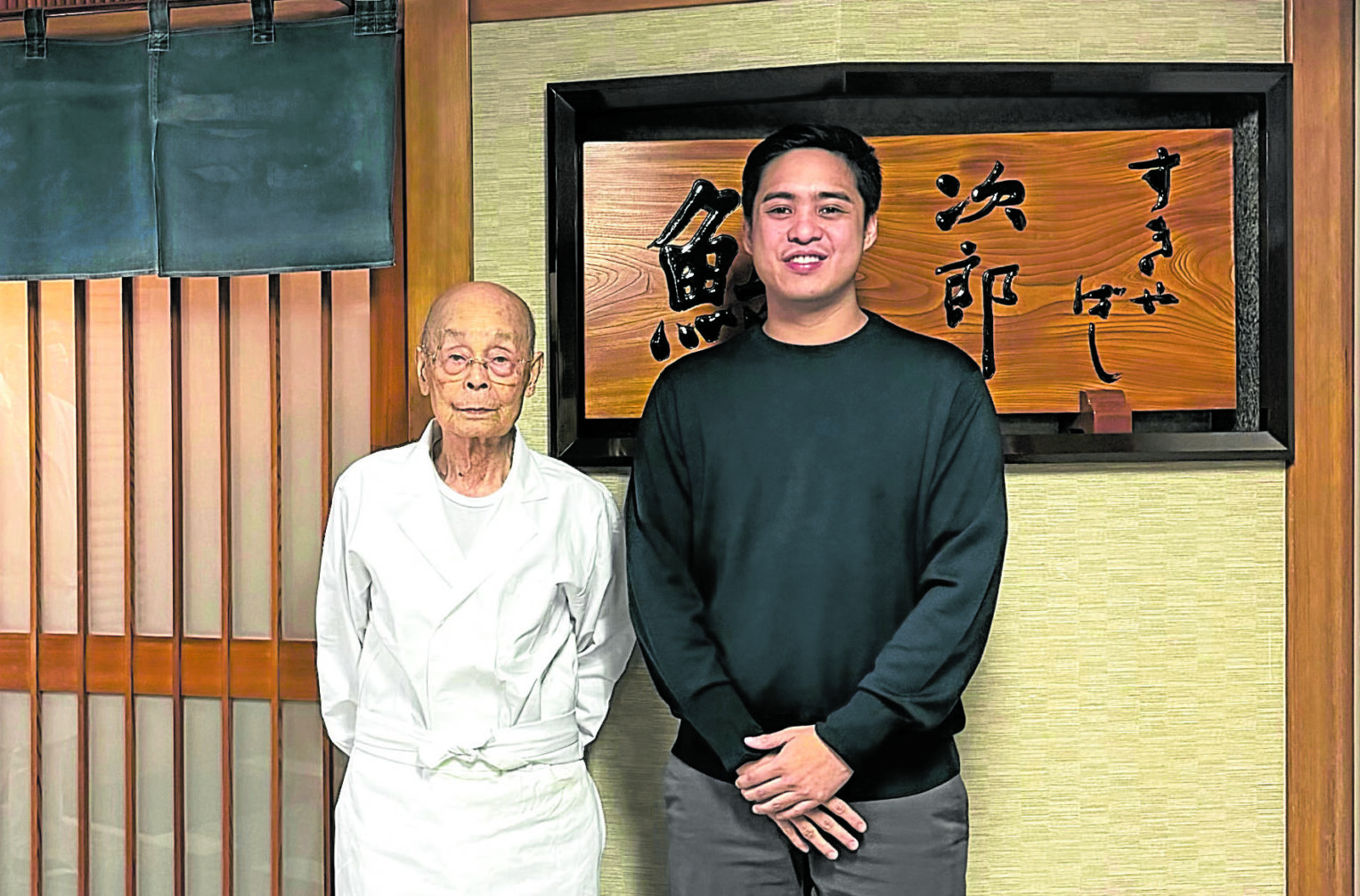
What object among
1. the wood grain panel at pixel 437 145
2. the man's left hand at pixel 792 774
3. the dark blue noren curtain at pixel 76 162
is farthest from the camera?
the dark blue noren curtain at pixel 76 162

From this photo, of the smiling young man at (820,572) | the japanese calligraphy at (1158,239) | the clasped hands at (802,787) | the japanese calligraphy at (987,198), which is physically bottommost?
the clasped hands at (802,787)

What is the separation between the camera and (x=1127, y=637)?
2.39 meters

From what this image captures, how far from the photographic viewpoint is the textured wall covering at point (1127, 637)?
7.80ft

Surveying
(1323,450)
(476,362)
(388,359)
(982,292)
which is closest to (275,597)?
(388,359)

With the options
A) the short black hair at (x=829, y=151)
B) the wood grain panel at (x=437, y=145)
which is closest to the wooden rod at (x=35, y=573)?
the wood grain panel at (x=437, y=145)

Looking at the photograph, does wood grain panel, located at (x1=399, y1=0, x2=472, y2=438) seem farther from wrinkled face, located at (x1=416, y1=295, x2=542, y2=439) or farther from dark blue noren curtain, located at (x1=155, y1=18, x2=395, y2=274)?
wrinkled face, located at (x1=416, y1=295, x2=542, y2=439)

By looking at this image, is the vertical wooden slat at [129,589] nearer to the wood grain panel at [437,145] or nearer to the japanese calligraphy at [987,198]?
the wood grain panel at [437,145]

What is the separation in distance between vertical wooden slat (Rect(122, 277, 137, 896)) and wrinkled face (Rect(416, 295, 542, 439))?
102cm

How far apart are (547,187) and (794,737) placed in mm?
1249

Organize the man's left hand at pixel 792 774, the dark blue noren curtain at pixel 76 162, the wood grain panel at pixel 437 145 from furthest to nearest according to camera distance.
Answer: the dark blue noren curtain at pixel 76 162
the wood grain panel at pixel 437 145
the man's left hand at pixel 792 774

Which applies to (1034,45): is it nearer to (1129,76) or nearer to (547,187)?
(1129,76)

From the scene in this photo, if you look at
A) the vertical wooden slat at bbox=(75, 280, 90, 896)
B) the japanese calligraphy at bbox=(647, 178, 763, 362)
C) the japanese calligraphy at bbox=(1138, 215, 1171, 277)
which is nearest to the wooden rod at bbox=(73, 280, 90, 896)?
the vertical wooden slat at bbox=(75, 280, 90, 896)

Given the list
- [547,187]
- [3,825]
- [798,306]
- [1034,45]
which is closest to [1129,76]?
[1034,45]

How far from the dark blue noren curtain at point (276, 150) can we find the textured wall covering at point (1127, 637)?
86cm
